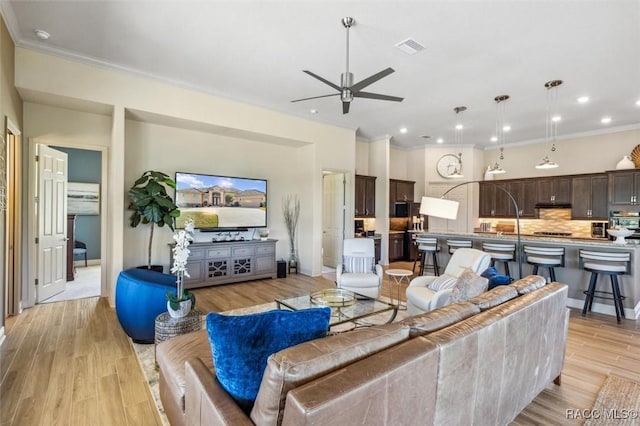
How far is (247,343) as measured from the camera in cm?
129

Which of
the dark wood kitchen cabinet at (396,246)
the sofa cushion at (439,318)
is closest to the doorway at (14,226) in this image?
the sofa cushion at (439,318)

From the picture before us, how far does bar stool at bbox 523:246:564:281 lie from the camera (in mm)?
4422

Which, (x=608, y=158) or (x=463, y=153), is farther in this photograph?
(x=463, y=153)

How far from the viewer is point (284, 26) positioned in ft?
10.5

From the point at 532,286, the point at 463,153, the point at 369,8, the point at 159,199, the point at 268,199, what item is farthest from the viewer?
the point at 463,153

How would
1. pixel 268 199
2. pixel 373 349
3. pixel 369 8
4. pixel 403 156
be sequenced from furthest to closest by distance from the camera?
pixel 403 156, pixel 268 199, pixel 369 8, pixel 373 349

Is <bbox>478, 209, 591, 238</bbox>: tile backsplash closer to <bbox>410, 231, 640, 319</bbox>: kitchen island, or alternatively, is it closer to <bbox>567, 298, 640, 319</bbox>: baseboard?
<bbox>410, 231, 640, 319</bbox>: kitchen island

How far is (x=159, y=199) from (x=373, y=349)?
4146 millimetres

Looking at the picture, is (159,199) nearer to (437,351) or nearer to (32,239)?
(32,239)

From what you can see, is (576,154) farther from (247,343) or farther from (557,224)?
(247,343)

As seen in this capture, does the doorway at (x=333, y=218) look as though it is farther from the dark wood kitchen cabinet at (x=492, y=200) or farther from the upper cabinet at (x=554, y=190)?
the upper cabinet at (x=554, y=190)

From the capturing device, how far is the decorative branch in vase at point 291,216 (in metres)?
6.64

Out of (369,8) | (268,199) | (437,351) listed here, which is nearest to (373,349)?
(437,351)

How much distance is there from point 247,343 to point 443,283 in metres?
2.81
